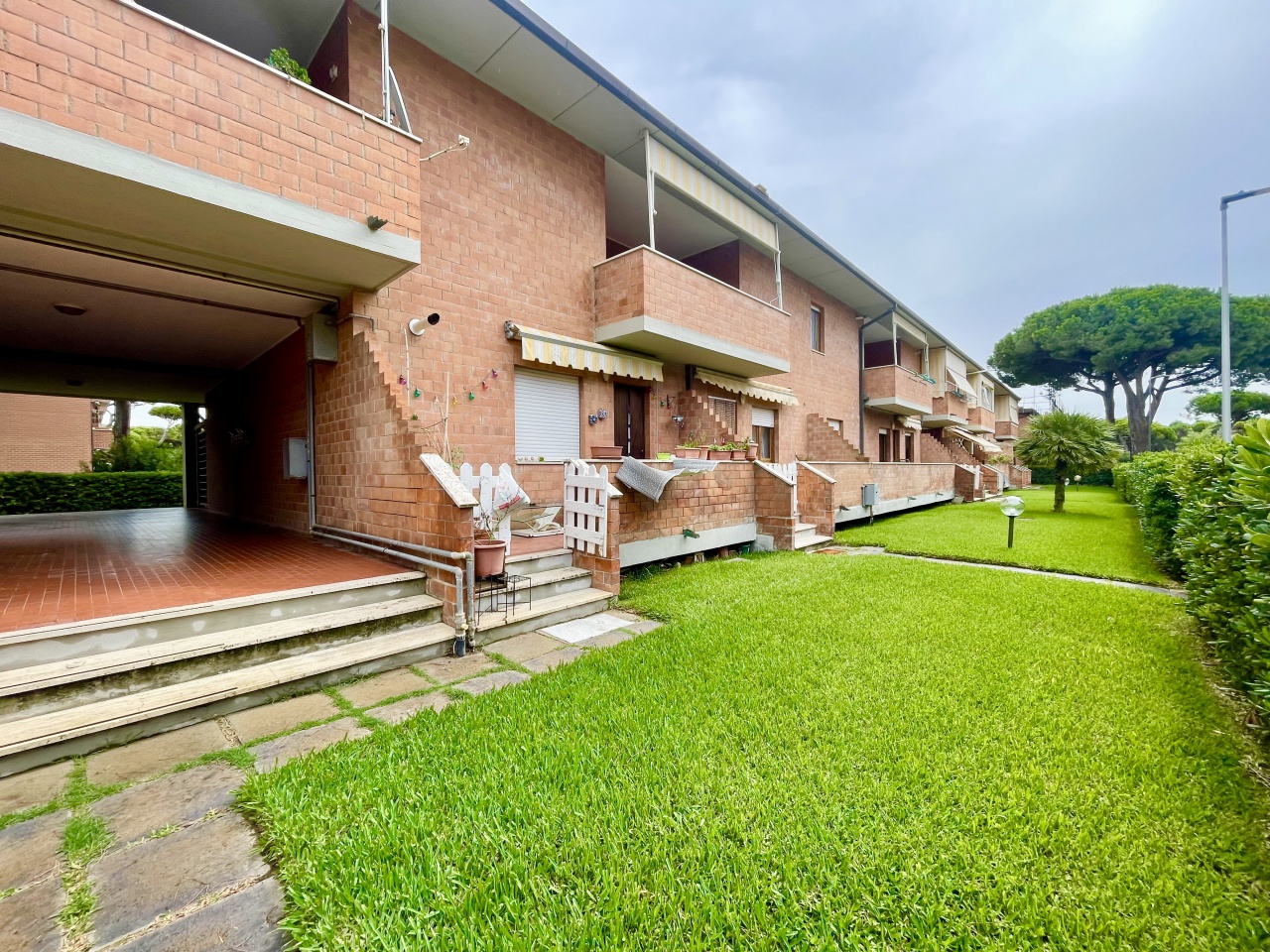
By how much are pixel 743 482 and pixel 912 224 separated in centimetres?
4332

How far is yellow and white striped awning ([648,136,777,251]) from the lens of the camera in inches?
412

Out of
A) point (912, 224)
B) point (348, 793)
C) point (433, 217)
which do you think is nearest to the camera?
point (348, 793)

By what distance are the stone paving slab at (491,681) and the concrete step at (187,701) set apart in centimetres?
77

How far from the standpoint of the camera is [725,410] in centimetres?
1488

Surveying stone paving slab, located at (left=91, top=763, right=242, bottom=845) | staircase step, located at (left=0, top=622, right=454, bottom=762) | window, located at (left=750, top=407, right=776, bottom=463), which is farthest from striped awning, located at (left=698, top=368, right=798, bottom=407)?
stone paving slab, located at (left=91, top=763, right=242, bottom=845)

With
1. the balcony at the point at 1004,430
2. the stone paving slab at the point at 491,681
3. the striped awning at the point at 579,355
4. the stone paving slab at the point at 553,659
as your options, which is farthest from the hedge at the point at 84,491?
the balcony at the point at 1004,430

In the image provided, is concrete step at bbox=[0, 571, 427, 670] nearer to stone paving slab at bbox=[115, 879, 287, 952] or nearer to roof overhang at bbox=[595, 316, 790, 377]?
stone paving slab at bbox=[115, 879, 287, 952]

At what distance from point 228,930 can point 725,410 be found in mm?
14069

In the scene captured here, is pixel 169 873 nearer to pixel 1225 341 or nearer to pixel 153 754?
pixel 153 754

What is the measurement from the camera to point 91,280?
638cm

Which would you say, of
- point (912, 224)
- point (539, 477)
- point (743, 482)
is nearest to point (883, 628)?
point (743, 482)

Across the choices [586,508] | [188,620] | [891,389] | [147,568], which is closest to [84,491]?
[147,568]

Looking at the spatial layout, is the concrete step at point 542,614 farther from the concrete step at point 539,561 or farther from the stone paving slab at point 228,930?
the stone paving slab at point 228,930

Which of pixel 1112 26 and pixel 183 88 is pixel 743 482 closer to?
pixel 183 88
